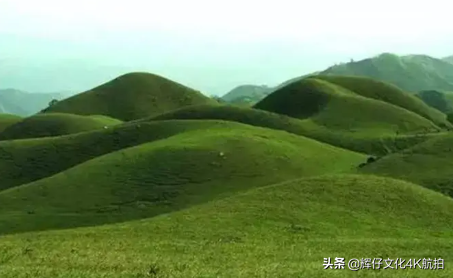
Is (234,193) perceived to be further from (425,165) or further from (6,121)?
(6,121)

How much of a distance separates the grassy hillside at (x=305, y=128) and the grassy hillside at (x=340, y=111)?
3775mm

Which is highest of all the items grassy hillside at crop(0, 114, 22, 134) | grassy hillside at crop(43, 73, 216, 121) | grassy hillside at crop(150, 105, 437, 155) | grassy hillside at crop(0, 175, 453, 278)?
grassy hillside at crop(43, 73, 216, 121)

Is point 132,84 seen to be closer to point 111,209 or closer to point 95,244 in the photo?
point 111,209

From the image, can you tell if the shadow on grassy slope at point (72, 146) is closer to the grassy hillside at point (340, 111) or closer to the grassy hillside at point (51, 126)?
the grassy hillside at point (340, 111)

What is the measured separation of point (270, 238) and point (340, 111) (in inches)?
3150

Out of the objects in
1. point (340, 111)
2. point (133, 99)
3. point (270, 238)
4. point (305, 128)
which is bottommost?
point (270, 238)

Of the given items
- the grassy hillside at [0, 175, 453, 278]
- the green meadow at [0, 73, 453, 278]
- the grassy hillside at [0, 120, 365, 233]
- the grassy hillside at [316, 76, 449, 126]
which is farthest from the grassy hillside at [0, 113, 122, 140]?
the grassy hillside at [0, 175, 453, 278]

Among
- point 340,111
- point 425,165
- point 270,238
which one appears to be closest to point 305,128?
point 340,111

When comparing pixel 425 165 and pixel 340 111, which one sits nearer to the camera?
pixel 425 165

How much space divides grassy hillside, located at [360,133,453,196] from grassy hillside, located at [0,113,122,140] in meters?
65.6

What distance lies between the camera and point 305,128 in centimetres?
10475

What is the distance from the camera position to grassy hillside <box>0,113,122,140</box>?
12306 cm

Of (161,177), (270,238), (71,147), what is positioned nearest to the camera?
(270,238)

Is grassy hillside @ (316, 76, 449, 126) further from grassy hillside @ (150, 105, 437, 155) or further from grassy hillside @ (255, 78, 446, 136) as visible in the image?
grassy hillside @ (150, 105, 437, 155)
